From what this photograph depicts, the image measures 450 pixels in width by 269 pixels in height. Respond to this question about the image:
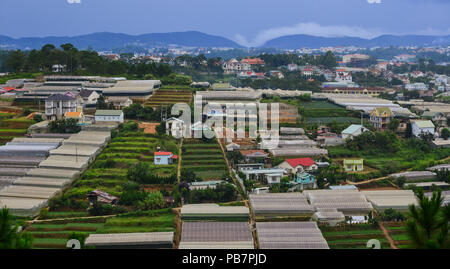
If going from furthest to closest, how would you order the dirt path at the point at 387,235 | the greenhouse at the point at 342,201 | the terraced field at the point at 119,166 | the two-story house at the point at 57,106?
the two-story house at the point at 57,106, the terraced field at the point at 119,166, the greenhouse at the point at 342,201, the dirt path at the point at 387,235

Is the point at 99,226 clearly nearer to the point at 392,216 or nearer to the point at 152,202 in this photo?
the point at 152,202

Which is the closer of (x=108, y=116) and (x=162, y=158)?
(x=162, y=158)

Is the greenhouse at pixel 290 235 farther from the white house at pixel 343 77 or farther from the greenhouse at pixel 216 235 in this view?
the white house at pixel 343 77

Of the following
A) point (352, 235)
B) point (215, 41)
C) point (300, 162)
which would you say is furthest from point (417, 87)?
point (215, 41)

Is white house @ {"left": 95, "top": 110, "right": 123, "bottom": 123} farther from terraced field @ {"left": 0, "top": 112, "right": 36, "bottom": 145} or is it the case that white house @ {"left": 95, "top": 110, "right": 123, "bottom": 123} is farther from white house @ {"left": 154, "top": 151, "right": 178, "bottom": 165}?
white house @ {"left": 154, "top": 151, "right": 178, "bottom": 165}

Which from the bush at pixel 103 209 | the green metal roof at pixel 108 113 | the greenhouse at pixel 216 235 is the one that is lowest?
the greenhouse at pixel 216 235

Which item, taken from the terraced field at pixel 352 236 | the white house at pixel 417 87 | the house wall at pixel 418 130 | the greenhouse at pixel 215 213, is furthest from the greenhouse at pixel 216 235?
the white house at pixel 417 87
